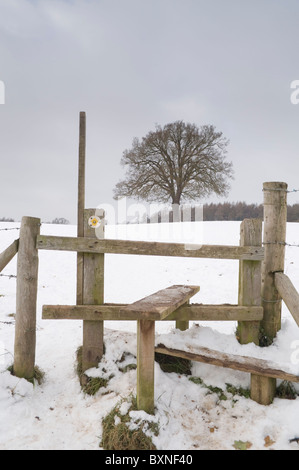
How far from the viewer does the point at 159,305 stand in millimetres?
2871

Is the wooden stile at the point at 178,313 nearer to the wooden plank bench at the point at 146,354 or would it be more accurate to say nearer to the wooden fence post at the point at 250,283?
the wooden fence post at the point at 250,283

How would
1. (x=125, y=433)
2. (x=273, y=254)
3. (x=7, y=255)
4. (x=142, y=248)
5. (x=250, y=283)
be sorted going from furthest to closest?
(x=273, y=254)
(x=250, y=283)
(x=142, y=248)
(x=7, y=255)
(x=125, y=433)

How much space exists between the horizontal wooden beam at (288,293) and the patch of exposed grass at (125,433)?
190cm

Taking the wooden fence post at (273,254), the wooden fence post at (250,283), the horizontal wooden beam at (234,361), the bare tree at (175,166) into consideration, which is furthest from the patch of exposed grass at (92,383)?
the bare tree at (175,166)

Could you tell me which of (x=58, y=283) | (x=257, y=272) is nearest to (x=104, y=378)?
(x=257, y=272)

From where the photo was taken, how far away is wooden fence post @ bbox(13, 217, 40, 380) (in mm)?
3527

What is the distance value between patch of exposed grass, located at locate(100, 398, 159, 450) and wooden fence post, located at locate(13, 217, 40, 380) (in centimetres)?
131

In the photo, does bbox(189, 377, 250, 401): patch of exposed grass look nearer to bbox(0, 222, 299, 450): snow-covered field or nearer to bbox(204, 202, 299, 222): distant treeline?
bbox(0, 222, 299, 450): snow-covered field

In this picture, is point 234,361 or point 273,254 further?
point 273,254

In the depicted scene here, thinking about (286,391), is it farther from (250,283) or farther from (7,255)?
(7,255)

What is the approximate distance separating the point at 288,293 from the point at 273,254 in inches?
23.2

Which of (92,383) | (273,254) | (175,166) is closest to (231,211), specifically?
(175,166)

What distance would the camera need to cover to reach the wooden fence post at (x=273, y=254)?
3900mm
